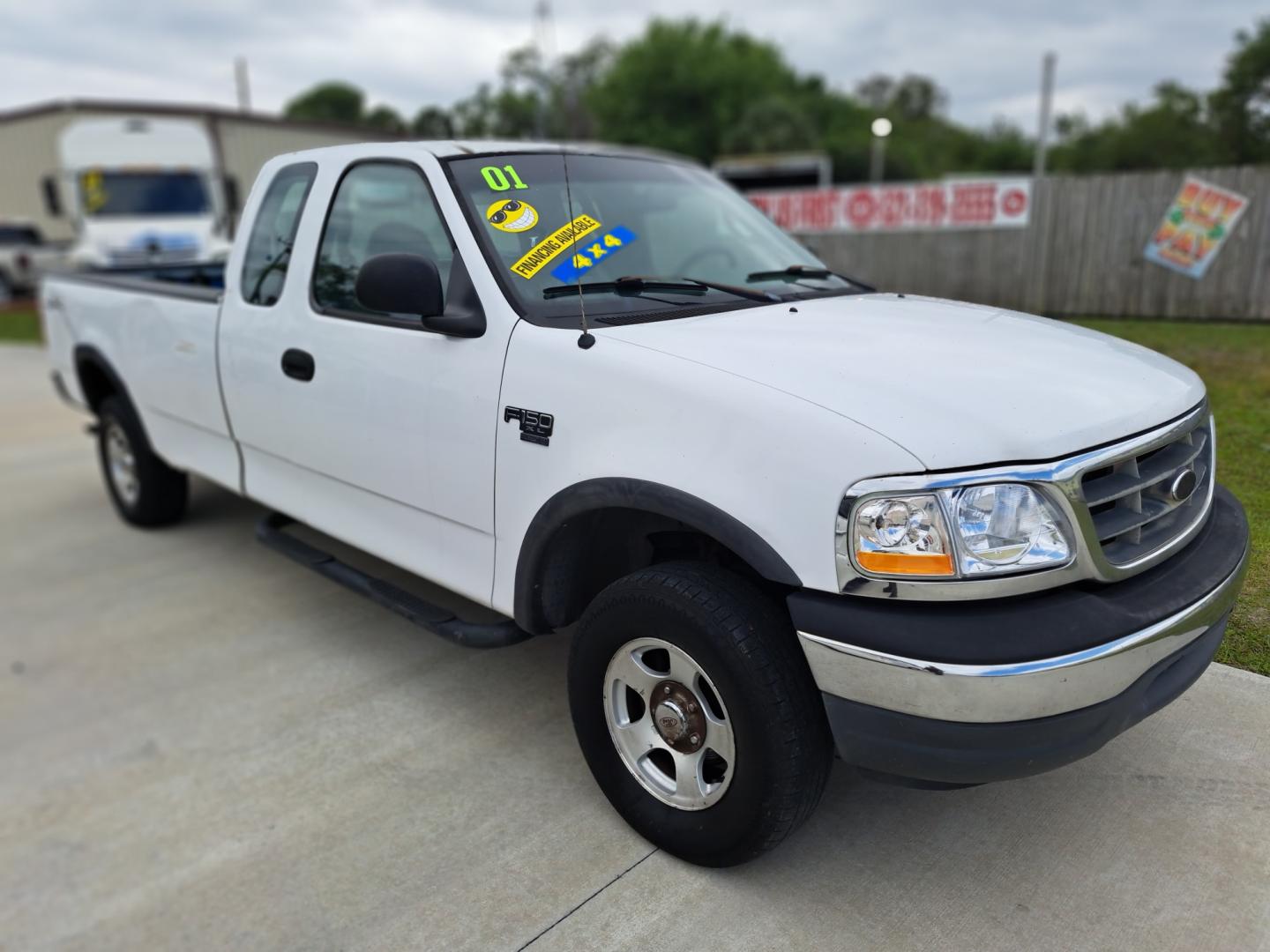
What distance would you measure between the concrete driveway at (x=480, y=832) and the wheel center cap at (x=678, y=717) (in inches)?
14.8

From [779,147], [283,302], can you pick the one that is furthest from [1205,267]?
[779,147]

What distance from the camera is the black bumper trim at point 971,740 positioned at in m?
2.06

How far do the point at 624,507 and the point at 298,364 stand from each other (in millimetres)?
1752

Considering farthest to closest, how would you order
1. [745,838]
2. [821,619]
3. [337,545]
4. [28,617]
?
[337,545]
[28,617]
[745,838]
[821,619]

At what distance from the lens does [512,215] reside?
3.11 m

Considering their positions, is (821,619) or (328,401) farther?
(328,401)

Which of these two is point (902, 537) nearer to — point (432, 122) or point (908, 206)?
point (908, 206)

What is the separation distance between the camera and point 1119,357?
2691 mm

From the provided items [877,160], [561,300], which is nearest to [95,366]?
→ [561,300]

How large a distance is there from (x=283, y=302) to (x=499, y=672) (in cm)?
167

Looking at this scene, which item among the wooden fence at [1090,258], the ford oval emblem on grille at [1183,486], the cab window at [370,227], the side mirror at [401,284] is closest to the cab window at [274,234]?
the cab window at [370,227]

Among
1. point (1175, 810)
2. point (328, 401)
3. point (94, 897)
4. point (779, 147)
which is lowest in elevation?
point (94, 897)

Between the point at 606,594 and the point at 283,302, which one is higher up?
the point at 283,302

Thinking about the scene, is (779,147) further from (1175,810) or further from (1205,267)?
(1175,810)
